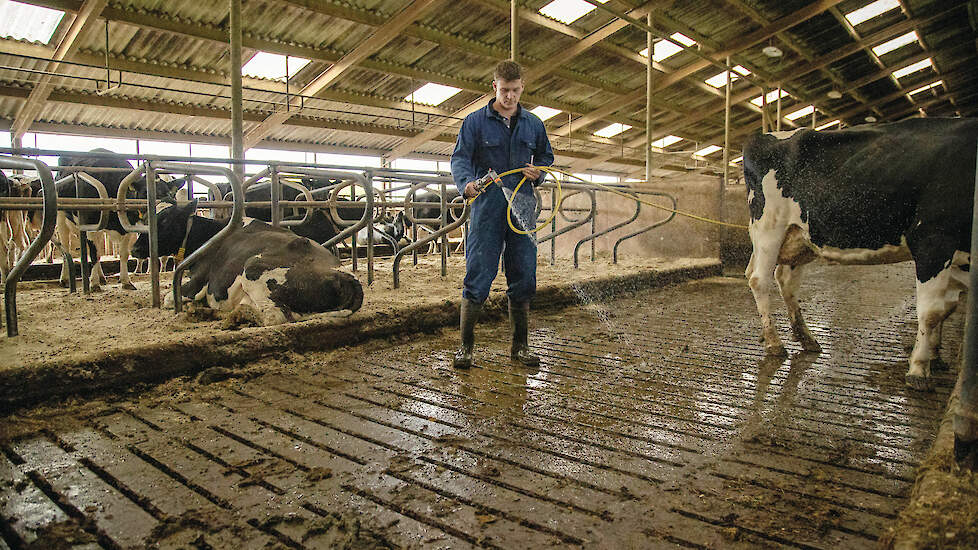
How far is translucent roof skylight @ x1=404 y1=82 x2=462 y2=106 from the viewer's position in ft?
47.6

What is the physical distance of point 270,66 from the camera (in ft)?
39.8

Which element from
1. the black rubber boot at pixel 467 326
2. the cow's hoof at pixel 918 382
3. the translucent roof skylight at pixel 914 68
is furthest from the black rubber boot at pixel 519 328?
the translucent roof skylight at pixel 914 68

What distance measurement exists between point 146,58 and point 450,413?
1052 cm

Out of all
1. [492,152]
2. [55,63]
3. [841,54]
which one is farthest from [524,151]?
[841,54]

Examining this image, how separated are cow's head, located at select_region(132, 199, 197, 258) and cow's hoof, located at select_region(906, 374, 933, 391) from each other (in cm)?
499

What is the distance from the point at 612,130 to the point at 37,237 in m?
19.3

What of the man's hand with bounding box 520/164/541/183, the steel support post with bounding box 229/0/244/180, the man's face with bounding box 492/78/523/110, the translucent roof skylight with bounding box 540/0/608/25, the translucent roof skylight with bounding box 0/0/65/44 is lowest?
the man's hand with bounding box 520/164/541/183

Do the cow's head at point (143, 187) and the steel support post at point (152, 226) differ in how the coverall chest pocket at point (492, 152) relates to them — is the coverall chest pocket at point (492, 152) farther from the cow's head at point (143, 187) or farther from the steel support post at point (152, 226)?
the cow's head at point (143, 187)

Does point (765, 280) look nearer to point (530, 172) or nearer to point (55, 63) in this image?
point (530, 172)

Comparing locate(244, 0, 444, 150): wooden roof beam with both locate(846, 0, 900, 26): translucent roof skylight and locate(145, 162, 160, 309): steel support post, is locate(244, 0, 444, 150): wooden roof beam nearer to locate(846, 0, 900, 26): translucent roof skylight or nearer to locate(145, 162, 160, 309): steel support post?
locate(145, 162, 160, 309): steel support post

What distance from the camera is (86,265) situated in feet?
17.4

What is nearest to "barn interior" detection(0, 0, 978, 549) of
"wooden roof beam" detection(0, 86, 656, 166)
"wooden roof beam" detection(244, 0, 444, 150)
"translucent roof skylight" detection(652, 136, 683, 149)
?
"wooden roof beam" detection(244, 0, 444, 150)

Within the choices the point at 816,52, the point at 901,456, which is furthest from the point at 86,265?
the point at 816,52

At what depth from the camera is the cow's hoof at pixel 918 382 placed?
118 inches
